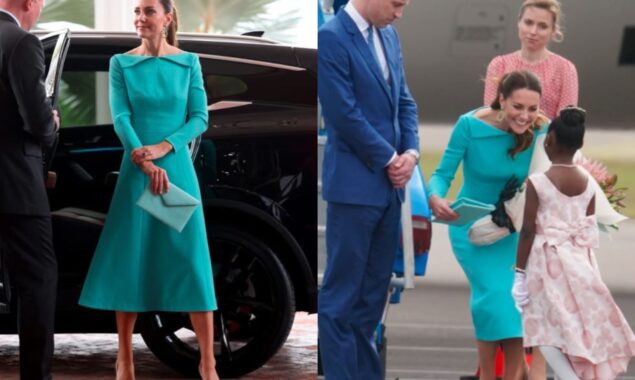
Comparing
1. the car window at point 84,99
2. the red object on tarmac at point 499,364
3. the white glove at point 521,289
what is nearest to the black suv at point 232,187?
the car window at point 84,99

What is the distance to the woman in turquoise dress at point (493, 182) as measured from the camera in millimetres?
4359

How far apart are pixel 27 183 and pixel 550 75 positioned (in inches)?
69.7

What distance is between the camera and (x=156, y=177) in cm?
481

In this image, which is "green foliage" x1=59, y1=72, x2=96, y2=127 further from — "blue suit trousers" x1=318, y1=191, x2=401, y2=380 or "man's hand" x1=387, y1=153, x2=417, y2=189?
"man's hand" x1=387, y1=153, x2=417, y2=189

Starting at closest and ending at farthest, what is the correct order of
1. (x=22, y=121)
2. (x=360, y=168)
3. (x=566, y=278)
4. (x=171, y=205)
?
(x=566, y=278)
(x=360, y=168)
(x=22, y=121)
(x=171, y=205)

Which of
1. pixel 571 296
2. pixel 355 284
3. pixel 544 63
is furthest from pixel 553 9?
pixel 355 284

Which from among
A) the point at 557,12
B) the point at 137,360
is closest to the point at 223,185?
the point at 137,360

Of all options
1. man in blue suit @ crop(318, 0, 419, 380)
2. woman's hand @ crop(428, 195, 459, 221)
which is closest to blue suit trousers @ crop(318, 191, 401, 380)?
man in blue suit @ crop(318, 0, 419, 380)

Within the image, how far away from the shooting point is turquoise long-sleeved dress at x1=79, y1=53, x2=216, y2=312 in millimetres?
4809

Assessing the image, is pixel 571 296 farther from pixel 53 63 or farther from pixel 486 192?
pixel 53 63

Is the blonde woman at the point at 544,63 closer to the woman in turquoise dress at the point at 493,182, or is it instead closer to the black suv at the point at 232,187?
the woman in turquoise dress at the point at 493,182

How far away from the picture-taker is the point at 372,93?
4.38 m

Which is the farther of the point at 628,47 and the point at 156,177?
the point at 156,177

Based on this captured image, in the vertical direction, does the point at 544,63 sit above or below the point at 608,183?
above
